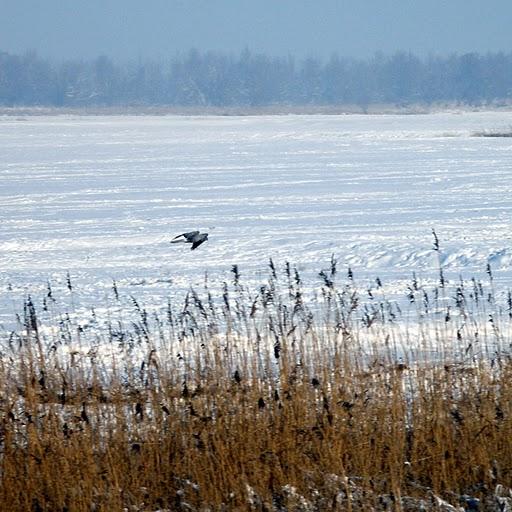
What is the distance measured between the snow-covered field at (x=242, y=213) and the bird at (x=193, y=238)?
0.70ft

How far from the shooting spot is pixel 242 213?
69.4 ft

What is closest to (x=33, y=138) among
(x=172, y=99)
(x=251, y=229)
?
(x=251, y=229)

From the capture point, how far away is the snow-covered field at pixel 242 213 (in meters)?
14.5

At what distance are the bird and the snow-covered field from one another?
21cm

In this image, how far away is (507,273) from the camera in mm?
13578

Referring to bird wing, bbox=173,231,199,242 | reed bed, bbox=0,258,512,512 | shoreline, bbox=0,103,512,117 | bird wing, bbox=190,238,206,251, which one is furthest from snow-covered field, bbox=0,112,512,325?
shoreline, bbox=0,103,512,117

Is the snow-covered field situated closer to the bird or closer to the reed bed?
the bird

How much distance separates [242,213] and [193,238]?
4.11 m

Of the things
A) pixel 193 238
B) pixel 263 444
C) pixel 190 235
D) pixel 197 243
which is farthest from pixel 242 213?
pixel 263 444

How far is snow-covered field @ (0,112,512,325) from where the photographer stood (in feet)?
47.6

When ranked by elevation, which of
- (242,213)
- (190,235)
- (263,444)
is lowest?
(242,213)

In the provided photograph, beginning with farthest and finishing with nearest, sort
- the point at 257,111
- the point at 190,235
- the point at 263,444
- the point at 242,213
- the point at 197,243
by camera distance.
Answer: the point at 257,111 < the point at 242,213 < the point at 190,235 < the point at 197,243 < the point at 263,444

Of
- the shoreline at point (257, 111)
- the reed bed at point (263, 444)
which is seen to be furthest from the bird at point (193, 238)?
the shoreline at point (257, 111)

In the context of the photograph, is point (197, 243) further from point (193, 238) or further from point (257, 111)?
point (257, 111)
